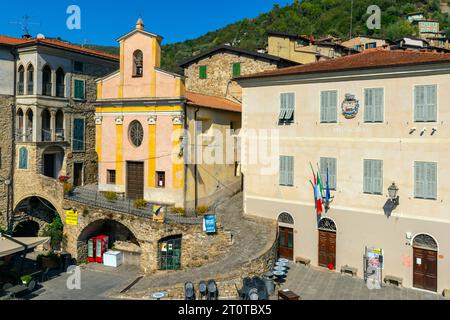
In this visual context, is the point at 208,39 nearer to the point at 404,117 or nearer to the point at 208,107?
the point at 208,107

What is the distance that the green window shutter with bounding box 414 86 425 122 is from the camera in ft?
55.9

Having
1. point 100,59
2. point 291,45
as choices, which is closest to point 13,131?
point 100,59

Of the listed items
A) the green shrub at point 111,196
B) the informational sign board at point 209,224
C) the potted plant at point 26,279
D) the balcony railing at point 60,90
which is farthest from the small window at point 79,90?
the informational sign board at point 209,224

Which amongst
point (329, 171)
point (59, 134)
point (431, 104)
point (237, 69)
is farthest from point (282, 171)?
point (59, 134)

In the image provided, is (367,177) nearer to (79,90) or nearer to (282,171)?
(282,171)

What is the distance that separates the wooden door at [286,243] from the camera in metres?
20.8

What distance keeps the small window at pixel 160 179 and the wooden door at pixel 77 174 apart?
7883 mm

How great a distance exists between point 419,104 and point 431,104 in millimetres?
450

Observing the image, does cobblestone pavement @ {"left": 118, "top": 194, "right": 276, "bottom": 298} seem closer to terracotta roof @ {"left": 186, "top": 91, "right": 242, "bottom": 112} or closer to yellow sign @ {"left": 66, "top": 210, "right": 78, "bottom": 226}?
yellow sign @ {"left": 66, "top": 210, "right": 78, "bottom": 226}

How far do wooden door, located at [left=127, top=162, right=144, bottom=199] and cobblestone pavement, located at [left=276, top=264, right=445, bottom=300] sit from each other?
10.7m

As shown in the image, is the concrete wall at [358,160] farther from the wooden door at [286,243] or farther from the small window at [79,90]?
the small window at [79,90]

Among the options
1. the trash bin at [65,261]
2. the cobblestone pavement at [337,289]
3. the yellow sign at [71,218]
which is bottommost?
the trash bin at [65,261]

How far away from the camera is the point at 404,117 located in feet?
57.5

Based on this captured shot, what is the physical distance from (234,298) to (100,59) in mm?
20987
